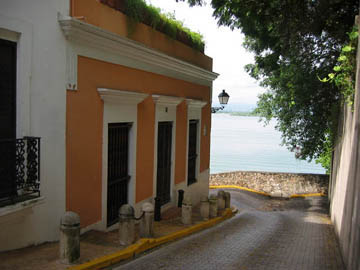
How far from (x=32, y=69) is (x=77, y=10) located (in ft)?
4.53

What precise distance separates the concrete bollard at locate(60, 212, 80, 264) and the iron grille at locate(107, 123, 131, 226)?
2670 mm

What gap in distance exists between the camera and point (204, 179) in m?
13.8

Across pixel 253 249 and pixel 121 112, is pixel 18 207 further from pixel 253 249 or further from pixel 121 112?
pixel 253 249

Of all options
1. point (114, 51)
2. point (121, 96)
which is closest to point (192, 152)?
point (121, 96)

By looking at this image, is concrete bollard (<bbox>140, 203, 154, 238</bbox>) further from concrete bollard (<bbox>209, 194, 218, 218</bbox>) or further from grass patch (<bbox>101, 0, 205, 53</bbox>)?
concrete bollard (<bbox>209, 194, 218, 218</bbox>)

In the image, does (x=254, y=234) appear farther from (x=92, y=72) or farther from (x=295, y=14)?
(x=295, y=14)

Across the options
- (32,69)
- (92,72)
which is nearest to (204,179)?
(92,72)

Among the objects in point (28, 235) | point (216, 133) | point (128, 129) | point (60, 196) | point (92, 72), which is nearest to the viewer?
point (28, 235)

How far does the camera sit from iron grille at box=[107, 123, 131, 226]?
754cm

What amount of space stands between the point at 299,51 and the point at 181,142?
17.6 feet

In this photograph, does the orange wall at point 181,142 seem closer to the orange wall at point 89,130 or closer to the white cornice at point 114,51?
the white cornice at point 114,51

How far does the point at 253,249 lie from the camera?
696 cm

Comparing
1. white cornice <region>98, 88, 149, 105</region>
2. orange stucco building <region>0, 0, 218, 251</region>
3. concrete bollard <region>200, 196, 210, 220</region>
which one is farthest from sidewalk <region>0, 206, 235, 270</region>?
white cornice <region>98, 88, 149, 105</region>

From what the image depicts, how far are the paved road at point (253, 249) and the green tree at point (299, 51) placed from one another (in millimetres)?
4020
